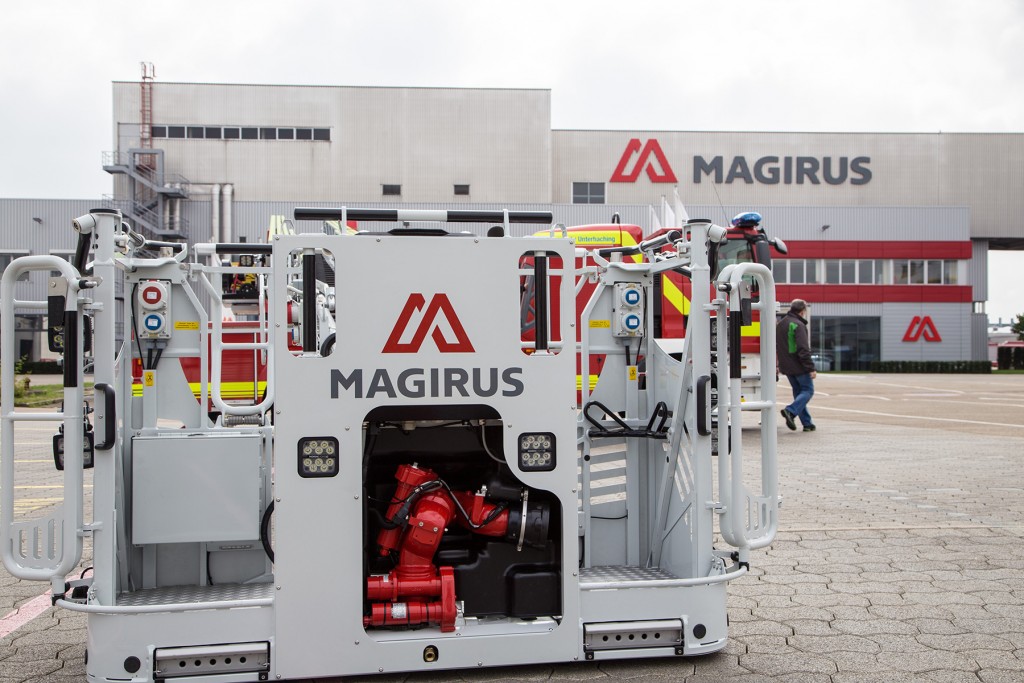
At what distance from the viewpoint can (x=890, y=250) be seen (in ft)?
156

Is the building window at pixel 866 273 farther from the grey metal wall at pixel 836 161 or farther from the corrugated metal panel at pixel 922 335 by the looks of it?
the grey metal wall at pixel 836 161

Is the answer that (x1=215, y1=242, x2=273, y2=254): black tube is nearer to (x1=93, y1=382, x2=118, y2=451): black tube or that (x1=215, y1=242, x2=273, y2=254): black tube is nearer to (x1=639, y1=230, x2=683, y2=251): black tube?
(x1=93, y1=382, x2=118, y2=451): black tube

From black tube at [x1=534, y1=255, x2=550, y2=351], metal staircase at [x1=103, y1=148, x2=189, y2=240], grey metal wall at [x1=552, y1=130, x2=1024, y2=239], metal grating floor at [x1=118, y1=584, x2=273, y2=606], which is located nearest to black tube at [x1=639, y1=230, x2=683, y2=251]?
black tube at [x1=534, y1=255, x2=550, y2=351]

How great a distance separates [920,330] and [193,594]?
4954cm

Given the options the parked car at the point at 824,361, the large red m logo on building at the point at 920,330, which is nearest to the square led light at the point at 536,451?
the parked car at the point at 824,361

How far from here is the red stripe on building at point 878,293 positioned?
158 feet

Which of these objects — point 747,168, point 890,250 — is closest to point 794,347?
point 747,168

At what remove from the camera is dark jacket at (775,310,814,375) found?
14.6 metres

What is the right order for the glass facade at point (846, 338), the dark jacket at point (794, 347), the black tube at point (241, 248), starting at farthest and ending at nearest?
the glass facade at point (846, 338) < the dark jacket at point (794, 347) < the black tube at point (241, 248)

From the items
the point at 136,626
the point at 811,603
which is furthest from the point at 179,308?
the point at 811,603

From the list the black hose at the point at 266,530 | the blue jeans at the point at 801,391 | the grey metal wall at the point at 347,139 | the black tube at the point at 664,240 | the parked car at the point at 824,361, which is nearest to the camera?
the black hose at the point at 266,530

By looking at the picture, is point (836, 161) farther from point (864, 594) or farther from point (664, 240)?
point (664, 240)

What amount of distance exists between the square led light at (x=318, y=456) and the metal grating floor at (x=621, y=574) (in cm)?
154

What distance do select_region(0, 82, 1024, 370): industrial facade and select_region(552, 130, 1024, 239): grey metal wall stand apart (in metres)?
0.07
